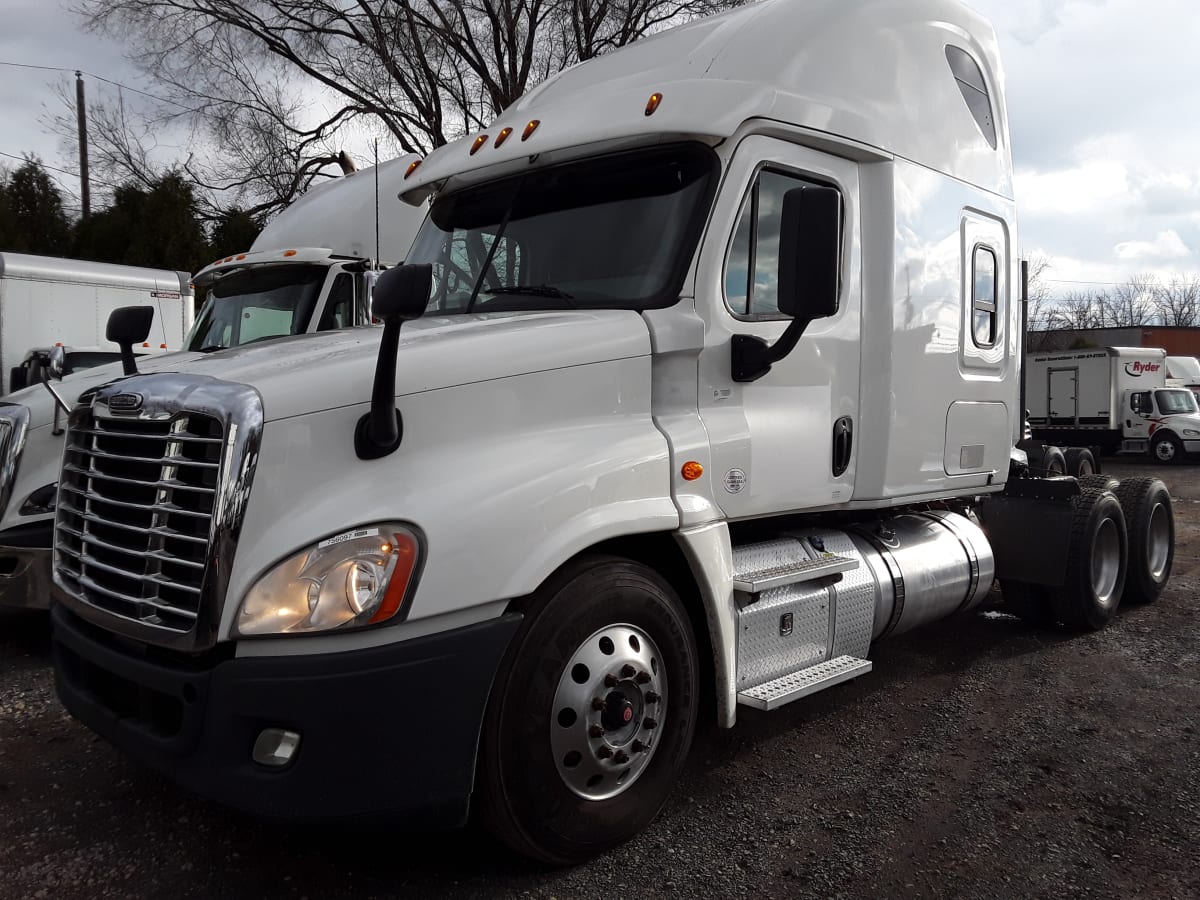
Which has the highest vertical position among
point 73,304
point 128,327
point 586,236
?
point 73,304

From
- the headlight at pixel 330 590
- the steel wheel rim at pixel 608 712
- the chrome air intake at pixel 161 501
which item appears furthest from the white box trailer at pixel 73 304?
the steel wheel rim at pixel 608 712

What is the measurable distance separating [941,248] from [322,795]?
156 inches

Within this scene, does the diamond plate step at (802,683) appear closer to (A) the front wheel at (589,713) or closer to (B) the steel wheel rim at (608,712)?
(A) the front wheel at (589,713)

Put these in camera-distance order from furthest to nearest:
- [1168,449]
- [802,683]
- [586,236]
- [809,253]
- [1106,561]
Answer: [1168,449], [1106,561], [802,683], [586,236], [809,253]

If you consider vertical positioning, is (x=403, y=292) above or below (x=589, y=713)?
above

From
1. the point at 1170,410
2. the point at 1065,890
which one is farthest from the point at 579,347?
the point at 1170,410

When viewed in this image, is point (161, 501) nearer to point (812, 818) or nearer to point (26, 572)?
point (812, 818)

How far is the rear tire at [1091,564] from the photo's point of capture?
609cm

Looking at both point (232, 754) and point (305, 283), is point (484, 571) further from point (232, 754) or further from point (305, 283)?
point (305, 283)

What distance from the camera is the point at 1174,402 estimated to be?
23578 mm

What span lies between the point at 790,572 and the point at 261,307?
580 cm

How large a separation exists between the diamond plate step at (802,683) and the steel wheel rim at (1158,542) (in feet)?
13.4

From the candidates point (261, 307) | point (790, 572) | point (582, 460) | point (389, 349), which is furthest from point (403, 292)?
point (261, 307)

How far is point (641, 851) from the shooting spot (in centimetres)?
331
